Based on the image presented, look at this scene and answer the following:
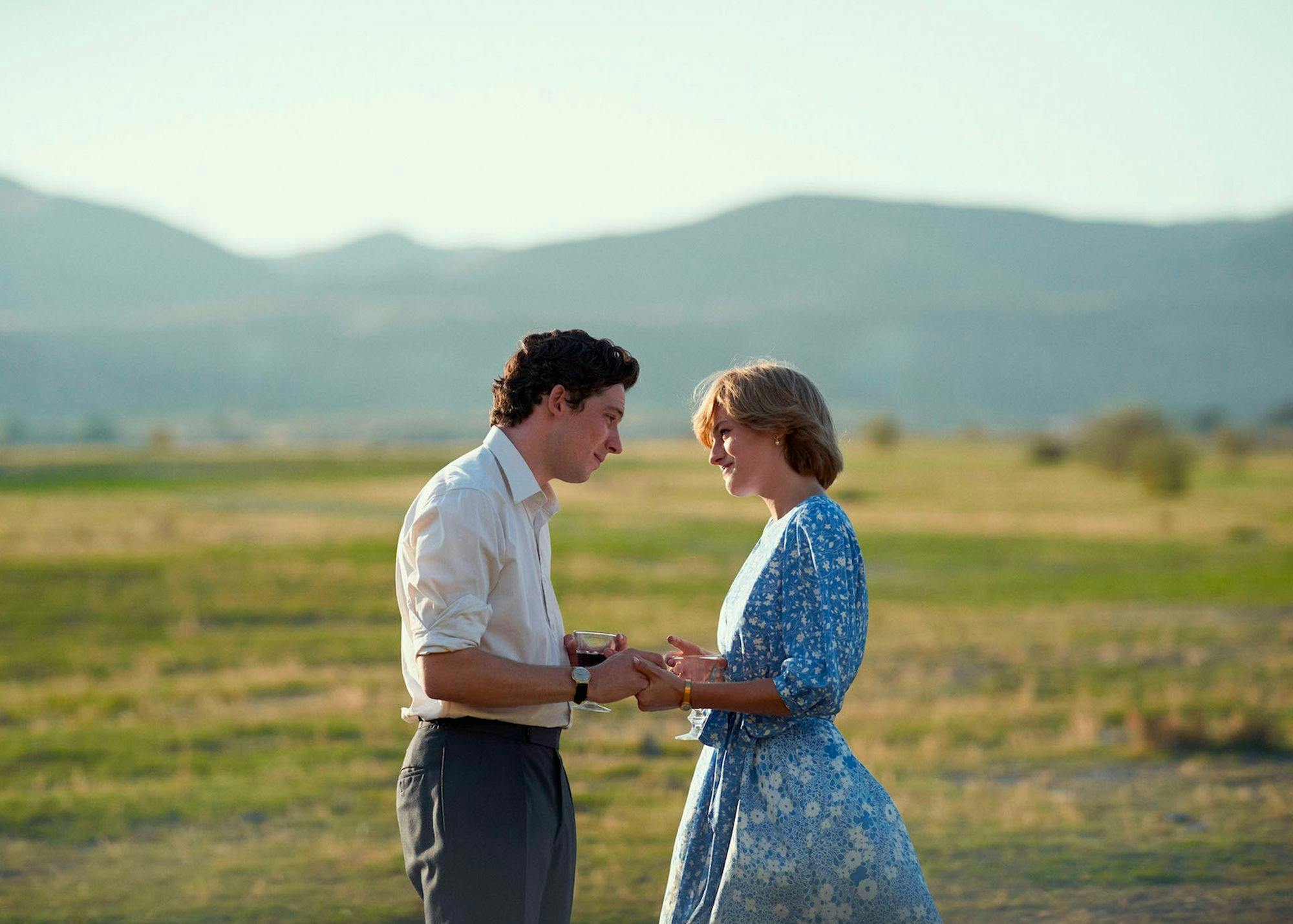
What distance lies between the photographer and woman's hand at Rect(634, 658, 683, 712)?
135 inches

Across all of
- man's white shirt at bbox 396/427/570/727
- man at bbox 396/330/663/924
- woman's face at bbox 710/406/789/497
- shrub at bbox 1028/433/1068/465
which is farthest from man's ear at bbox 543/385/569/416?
shrub at bbox 1028/433/1068/465

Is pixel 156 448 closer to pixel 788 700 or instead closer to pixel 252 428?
pixel 252 428

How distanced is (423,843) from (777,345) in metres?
193

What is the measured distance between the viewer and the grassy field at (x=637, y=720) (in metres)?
7.51

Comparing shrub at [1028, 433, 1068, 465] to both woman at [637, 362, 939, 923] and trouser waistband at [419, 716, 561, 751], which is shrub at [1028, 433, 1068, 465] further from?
trouser waistband at [419, 716, 561, 751]

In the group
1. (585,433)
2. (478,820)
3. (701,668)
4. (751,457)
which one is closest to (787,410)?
(751,457)

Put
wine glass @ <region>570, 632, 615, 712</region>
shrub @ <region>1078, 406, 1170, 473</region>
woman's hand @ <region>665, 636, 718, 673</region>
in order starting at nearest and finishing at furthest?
wine glass @ <region>570, 632, 615, 712</region>
woman's hand @ <region>665, 636, 718, 673</region>
shrub @ <region>1078, 406, 1170, 473</region>

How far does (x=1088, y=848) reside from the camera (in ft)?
26.4

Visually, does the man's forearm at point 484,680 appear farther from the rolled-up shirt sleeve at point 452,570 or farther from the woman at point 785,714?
the woman at point 785,714

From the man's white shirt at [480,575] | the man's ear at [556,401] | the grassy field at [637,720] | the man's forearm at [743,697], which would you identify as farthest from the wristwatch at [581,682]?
the grassy field at [637,720]

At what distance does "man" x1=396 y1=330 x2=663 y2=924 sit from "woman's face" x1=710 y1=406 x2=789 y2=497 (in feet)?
1.10

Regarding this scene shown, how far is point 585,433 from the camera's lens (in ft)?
11.6

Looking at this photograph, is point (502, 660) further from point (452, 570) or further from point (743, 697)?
point (743, 697)

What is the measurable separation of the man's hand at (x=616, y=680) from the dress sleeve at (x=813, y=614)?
0.36 m
